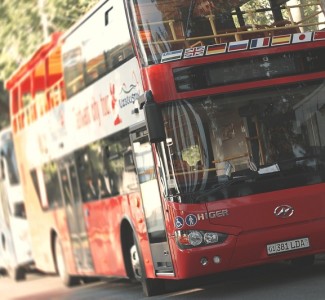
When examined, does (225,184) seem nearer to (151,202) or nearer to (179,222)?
(179,222)

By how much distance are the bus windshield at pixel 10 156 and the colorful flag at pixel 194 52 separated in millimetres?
12674

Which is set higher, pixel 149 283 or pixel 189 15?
pixel 189 15

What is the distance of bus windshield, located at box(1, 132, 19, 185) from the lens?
2372 centimetres

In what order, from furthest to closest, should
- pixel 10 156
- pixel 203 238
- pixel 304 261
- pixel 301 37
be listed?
pixel 10 156 → pixel 304 261 → pixel 301 37 → pixel 203 238

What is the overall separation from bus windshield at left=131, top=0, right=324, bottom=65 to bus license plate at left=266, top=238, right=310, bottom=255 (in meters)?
2.30

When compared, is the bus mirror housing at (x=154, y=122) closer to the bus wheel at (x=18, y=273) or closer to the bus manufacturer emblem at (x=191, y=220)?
the bus manufacturer emblem at (x=191, y=220)

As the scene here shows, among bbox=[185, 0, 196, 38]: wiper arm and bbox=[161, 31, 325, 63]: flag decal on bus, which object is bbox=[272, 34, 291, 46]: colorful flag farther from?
bbox=[185, 0, 196, 38]: wiper arm

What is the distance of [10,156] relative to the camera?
78.0 ft

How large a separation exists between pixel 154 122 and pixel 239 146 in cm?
102

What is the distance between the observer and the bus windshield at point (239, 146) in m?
11.4

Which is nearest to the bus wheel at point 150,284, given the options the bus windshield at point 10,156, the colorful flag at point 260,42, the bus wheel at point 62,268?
the colorful flag at point 260,42

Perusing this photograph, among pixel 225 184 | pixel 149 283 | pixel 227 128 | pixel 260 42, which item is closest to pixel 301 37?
pixel 260 42

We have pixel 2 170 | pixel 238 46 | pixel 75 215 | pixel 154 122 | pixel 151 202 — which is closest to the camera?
pixel 154 122

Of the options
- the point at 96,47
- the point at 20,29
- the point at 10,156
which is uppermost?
the point at 20,29
